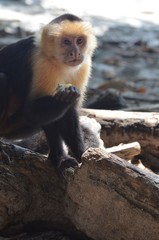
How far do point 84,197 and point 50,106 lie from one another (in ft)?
1.70

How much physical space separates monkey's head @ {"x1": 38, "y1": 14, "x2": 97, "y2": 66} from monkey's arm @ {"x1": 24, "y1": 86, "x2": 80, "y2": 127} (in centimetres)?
31

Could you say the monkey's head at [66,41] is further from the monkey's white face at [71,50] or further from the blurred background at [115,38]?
the blurred background at [115,38]

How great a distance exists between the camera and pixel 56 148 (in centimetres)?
318

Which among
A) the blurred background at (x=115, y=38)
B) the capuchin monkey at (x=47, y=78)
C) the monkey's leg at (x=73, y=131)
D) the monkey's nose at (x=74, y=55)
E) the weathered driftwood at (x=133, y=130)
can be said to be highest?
the monkey's nose at (x=74, y=55)

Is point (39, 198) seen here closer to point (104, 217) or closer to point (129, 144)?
point (104, 217)

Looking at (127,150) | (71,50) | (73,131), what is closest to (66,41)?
(71,50)

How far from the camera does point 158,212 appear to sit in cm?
252

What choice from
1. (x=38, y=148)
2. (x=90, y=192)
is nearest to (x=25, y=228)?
(x=90, y=192)

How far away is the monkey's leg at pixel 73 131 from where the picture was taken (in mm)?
3314

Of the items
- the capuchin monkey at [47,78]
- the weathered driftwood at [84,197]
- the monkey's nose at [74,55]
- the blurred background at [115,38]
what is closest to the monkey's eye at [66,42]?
the capuchin monkey at [47,78]

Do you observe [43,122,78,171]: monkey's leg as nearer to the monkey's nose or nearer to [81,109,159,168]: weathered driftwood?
the monkey's nose

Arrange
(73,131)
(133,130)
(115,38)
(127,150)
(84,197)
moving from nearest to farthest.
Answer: (84,197) < (73,131) < (127,150) < (133,130) < (115,38)

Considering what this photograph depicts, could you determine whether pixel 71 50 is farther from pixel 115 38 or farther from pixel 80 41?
pixel 115 38

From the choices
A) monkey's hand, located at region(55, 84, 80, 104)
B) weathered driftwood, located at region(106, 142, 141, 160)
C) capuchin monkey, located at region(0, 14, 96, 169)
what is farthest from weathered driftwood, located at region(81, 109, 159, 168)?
monkey's hand, located at region(55, 84, 80, 104)
